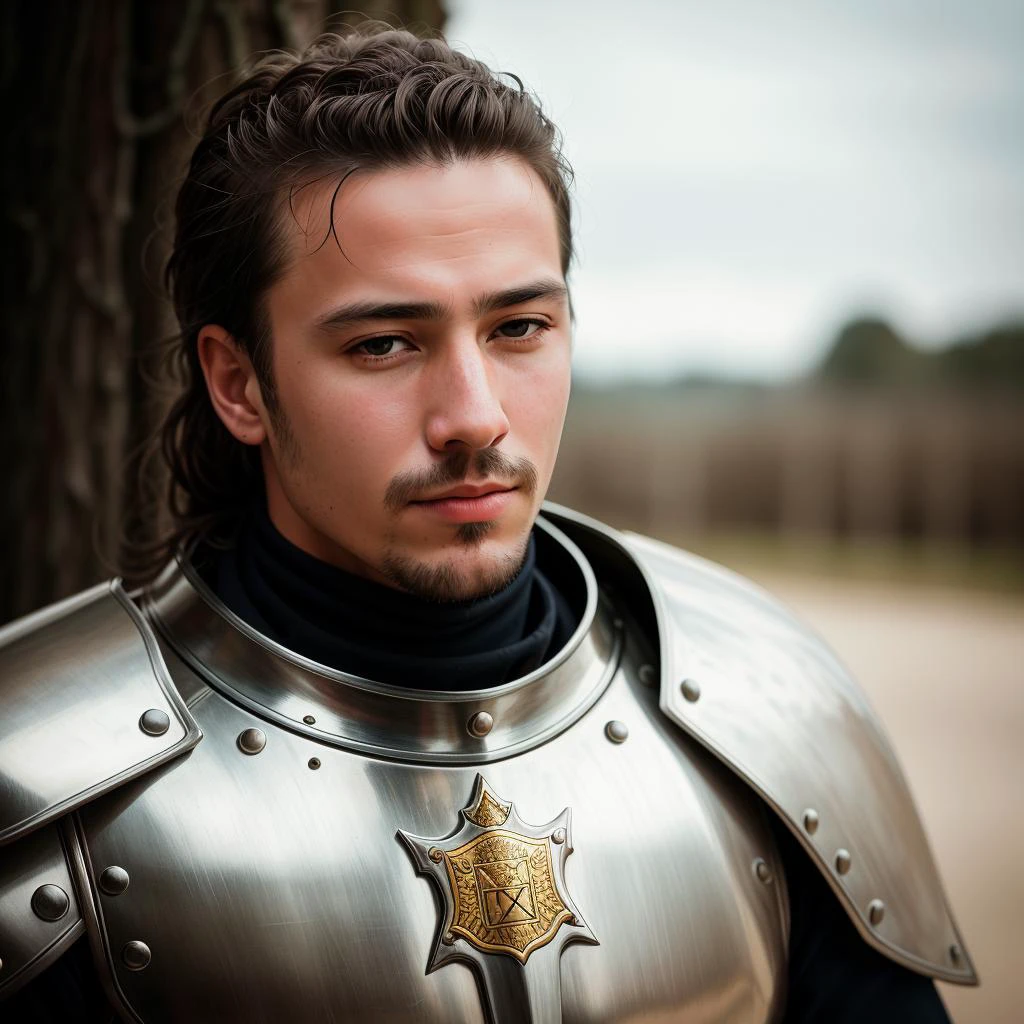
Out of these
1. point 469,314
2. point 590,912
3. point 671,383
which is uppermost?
point 469,314

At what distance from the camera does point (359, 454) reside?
49.8 inches

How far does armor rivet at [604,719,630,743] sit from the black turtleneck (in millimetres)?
119

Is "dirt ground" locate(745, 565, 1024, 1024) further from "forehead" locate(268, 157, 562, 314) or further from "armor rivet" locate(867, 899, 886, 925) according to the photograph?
"forehead" locate(268, 157, 562, 314)

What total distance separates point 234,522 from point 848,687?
0.87 metres

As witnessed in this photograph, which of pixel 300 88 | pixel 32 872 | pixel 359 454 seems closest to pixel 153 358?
pixel 300 88

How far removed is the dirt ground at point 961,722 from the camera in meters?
3.78

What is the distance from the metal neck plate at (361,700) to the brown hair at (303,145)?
23 cm

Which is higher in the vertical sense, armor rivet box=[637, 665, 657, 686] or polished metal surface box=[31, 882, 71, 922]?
polished metal surface box=[31, 882, 71, 922]

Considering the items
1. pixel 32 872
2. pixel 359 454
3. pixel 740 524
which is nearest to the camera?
pixel 32 872

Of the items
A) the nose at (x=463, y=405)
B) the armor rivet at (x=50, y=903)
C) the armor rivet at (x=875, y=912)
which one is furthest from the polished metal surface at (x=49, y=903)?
the armor rivet at (x=875, y=912)

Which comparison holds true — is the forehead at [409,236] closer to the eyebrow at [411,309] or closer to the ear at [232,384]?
the eyebrow at [411,309]

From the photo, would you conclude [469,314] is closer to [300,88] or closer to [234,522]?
[300,88]

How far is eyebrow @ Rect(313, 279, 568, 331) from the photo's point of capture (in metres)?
1.23

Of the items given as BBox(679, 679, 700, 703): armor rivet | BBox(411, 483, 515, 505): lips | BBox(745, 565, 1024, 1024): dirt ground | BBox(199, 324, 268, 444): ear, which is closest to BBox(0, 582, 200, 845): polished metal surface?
BBox(199, 324, 268, 444): ear
